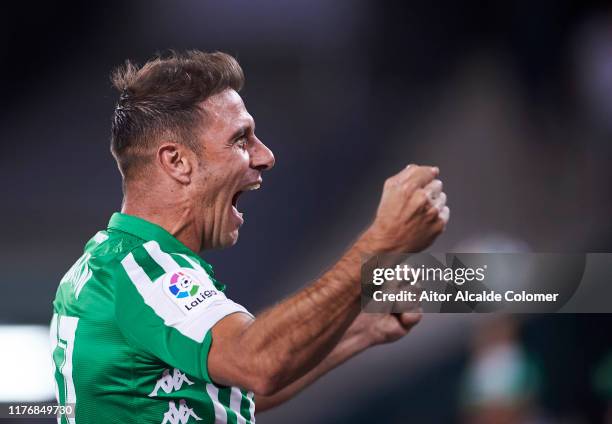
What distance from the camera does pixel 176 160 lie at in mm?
1508

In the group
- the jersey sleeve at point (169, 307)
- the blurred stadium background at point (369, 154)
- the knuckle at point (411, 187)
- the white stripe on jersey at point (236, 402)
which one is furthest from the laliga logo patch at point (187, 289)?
the blurred stadium background at point (369, 154)

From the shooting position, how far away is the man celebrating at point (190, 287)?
1.10 metres

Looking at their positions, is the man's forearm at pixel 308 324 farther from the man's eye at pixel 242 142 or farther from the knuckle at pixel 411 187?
the man's eye at pixel 242 142

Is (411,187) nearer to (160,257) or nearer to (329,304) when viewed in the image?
(329,304)

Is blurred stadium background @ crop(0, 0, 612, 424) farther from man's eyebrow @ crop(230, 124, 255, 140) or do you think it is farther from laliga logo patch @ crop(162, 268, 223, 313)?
laliga logo patch @ crop(162, 268, 223, 313)

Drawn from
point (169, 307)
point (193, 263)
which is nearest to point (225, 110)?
point (193, 263)

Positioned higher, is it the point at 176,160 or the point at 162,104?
the point at 162,104

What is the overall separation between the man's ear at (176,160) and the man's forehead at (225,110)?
9 centimetres

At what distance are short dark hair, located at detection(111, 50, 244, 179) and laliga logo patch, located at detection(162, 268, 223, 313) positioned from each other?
32 centimetres

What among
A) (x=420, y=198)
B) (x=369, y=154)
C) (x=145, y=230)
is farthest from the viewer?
(x=369, y=154)

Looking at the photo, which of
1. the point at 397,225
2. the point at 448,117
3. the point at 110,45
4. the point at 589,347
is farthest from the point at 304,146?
the point at 397,225

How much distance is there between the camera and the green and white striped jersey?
1.21m

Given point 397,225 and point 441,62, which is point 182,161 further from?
point 441,62

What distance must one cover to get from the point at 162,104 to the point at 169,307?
19.3 inches
